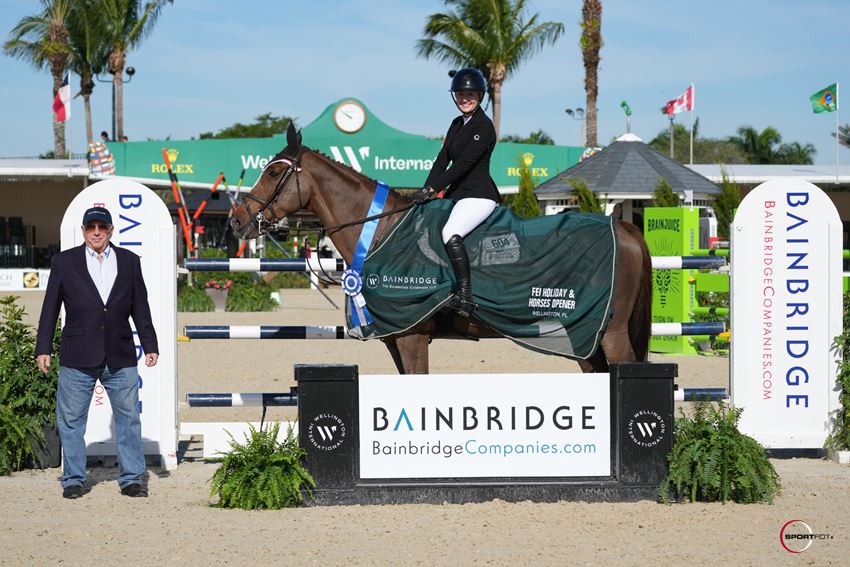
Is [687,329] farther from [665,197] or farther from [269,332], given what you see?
[665,197]

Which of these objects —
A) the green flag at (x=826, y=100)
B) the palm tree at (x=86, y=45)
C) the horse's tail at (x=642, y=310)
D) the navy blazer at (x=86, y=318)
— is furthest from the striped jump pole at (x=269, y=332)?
the palm tree at (x=86, y=45)

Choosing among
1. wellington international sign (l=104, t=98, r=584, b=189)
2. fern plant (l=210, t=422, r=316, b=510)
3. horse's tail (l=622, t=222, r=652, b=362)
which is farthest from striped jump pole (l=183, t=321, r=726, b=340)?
wellington international sign (l=104, t=98, r=584, b=189)

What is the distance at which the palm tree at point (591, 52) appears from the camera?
34.0 metres

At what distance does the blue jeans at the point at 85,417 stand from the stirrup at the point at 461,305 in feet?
6.55

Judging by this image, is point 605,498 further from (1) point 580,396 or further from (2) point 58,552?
(2) point 58,552

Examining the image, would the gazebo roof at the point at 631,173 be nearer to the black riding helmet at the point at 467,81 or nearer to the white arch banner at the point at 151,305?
the black riding helmet at the point at 467,81

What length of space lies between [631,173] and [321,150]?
33.7ft

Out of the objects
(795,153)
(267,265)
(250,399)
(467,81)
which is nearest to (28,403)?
(250,399)

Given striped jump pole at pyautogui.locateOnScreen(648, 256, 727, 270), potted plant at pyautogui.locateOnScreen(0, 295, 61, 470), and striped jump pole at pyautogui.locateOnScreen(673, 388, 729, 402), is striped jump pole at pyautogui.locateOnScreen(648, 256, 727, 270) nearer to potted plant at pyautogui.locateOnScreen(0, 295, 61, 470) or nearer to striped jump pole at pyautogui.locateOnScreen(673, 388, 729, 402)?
striped jump pole at pyautogui.locateOnScreen(673, 388, 729, 402)

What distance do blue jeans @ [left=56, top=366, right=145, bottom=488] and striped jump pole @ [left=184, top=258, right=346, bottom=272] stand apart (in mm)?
1092

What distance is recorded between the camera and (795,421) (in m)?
7.41

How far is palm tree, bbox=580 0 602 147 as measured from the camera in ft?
112

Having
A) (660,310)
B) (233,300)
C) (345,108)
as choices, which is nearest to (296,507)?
(660,310)

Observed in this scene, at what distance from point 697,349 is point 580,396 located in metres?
8.76
